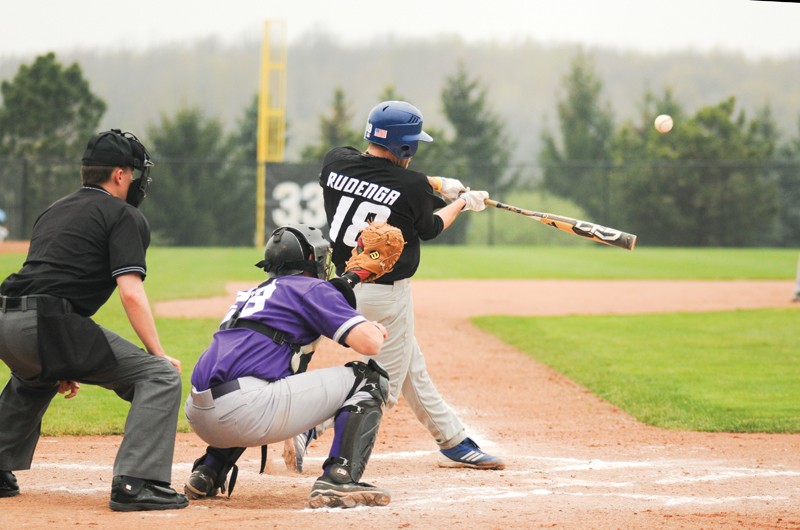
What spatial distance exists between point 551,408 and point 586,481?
2809mm

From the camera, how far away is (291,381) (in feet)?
16.1

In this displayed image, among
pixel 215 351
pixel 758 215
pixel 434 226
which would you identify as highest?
pixel 434 226

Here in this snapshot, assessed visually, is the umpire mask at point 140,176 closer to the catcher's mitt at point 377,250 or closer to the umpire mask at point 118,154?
the umpire mask at point 118,154

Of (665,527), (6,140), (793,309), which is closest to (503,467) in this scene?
(665,527)

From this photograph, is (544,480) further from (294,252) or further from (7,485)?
(7,485)

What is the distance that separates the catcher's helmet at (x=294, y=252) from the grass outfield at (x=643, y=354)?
282 cm

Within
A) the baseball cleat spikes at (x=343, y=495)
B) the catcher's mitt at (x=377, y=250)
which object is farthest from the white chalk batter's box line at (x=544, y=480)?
the catcher's mitt at (x=377, y=250)

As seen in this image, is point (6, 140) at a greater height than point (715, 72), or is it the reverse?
point (715, 72)

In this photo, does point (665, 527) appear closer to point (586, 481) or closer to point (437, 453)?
point (586, 481)

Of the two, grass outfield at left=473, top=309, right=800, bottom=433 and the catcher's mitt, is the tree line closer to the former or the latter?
grass outfield at left=473, top=309, right=800, bottom=433

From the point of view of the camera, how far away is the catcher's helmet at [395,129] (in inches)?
227

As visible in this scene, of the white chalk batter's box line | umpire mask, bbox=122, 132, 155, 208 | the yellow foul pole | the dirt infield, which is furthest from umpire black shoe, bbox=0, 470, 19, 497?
the yellow foul pole

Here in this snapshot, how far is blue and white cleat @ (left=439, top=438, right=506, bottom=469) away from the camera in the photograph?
606 cm

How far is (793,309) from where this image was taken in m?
15.2
